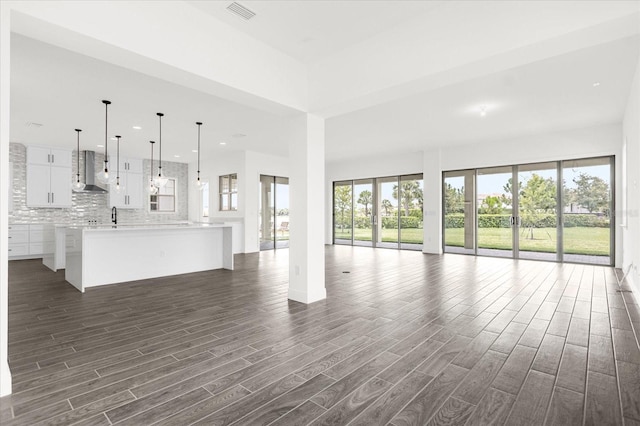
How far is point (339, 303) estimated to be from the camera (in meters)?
4.21

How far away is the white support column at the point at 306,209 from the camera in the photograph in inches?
168

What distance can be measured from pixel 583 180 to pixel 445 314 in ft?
19.3

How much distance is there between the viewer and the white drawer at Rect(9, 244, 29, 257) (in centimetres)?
814

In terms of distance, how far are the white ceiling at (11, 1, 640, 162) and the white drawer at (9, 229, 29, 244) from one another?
2279 millimetres

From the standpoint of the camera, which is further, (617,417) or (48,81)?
(48,81)

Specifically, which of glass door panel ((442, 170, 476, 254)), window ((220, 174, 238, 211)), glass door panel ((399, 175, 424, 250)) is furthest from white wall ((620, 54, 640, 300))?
window ((220, 174, 238, 211))

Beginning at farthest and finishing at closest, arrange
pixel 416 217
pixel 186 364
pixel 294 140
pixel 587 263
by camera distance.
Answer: pixel 416 217
pixel 587 263
pixel 294 140
pixel 186 364

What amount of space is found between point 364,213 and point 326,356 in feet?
29.2

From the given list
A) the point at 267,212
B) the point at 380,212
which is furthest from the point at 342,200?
the point at 267,212

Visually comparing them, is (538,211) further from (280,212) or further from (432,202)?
(280,212)

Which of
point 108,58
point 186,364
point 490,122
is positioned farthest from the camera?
point 490,122

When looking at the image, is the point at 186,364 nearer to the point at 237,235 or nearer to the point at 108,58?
the point at 108,58

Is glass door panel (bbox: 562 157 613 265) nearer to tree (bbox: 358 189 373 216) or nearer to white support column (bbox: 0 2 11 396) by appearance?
tree (bbox: 358 189 373 216)

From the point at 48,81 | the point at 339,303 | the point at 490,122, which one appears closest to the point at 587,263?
the point at 490,122
